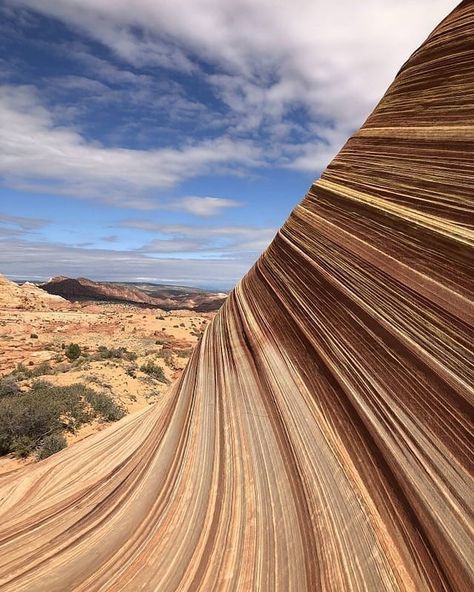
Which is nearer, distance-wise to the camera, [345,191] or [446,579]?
[446,579]

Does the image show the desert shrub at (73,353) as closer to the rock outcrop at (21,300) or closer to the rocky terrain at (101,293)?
the rock outcrop at (21,300)

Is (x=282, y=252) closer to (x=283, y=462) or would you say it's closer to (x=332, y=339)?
(x=332, y=339)

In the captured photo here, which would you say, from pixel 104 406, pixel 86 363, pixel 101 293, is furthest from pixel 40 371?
pixel 101 293

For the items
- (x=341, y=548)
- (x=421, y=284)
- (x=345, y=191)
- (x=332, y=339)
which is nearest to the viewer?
(x=341, y=548)

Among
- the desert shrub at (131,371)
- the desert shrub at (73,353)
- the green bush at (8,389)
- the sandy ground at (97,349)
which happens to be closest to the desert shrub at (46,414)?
the green bush at (8,389)

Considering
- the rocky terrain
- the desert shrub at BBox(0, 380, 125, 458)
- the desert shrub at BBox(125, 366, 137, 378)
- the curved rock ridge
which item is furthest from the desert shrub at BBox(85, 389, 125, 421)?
the rocky terrain

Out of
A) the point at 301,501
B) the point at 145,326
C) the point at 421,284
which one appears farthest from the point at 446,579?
the point at 145,326

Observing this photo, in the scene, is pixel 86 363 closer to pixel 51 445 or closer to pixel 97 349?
pixel 97 349
